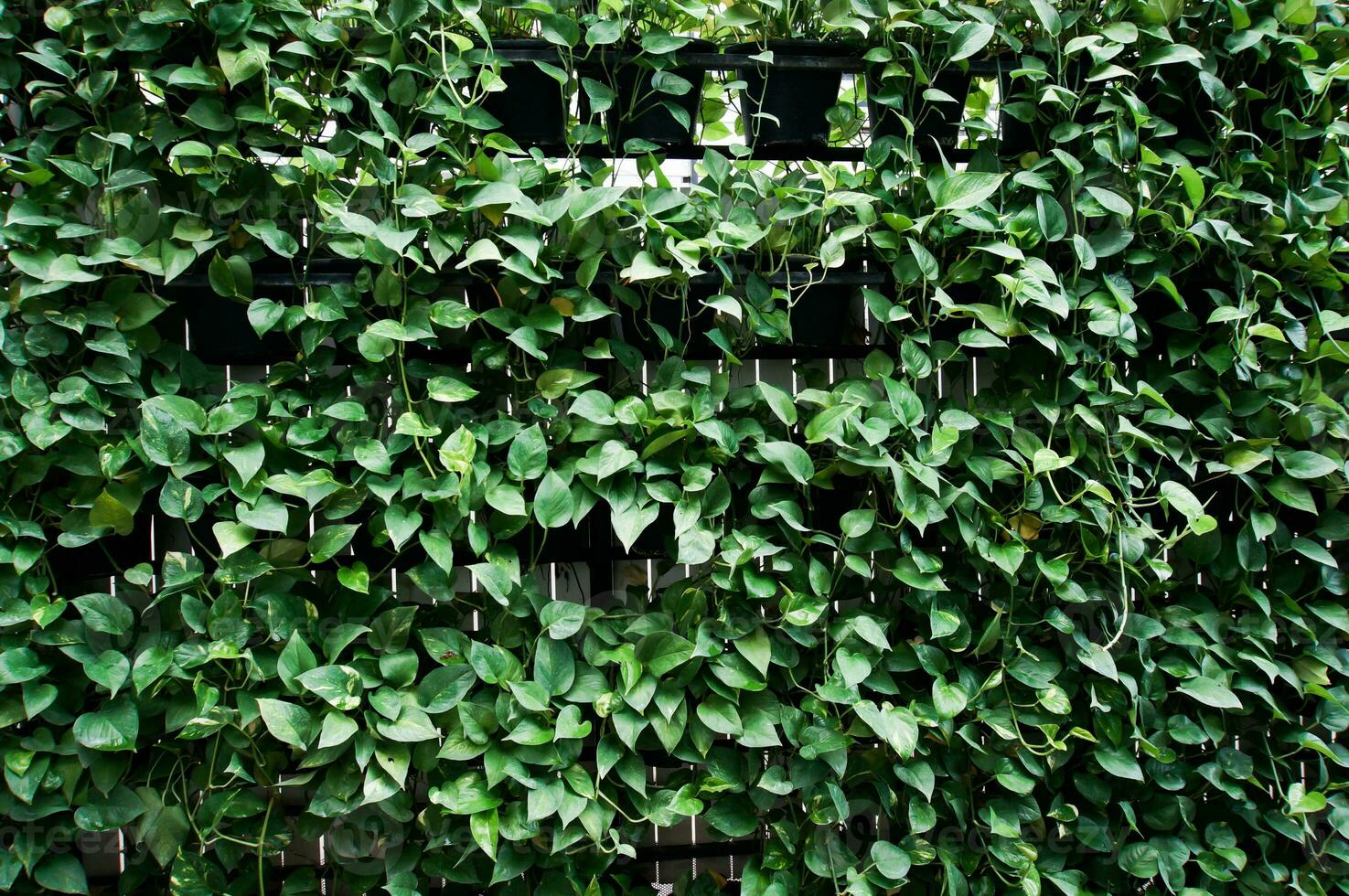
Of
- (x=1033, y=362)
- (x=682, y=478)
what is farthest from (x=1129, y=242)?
(x=682, y=478)

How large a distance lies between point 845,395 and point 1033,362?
1.11 ft

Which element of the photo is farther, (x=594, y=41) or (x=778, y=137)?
(x=778, y=137)

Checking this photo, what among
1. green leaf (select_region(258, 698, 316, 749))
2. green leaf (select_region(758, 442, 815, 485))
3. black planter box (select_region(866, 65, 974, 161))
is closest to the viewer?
green leaf (select_region(258, 698, 316, 749))

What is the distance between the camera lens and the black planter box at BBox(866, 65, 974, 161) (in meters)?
1.36

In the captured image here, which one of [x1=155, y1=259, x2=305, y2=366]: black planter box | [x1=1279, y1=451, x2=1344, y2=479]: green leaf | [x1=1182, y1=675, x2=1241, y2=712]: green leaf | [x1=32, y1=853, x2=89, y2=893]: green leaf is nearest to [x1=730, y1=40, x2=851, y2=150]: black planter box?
[x1=155, y1=259, x2=305, y2=366]: black planter box

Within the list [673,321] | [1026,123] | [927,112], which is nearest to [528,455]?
[673,321]

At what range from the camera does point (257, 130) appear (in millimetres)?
1246

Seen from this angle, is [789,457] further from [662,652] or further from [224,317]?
[224,317]

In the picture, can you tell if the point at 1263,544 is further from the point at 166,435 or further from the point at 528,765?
the point at 166,435

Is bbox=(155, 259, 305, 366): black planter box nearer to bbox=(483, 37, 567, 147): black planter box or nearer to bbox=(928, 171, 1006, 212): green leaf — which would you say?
bbox=(483, 37, 567, 147): black planter box

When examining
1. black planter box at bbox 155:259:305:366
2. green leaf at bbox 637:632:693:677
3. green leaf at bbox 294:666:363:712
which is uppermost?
black planter box at bbox 155:259:305:366

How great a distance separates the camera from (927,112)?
1388 millimetres

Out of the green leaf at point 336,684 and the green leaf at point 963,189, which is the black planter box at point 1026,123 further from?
the green leaf at point 336,684

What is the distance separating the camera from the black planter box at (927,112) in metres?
1.36
